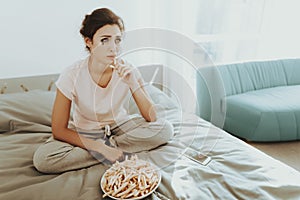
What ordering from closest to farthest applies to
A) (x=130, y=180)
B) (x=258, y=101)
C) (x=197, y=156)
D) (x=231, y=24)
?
(x=130, y=180) < (x=197, y=156) < (x=258, y=101) < (x=231, y=24)

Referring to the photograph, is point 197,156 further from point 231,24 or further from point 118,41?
point 231,24

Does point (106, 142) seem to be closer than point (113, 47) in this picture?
No

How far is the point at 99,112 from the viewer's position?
136cm

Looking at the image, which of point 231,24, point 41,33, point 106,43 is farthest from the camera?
point 231,24

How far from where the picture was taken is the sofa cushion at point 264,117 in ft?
6.93

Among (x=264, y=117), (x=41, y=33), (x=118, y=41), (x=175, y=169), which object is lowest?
(x=264, y=117)

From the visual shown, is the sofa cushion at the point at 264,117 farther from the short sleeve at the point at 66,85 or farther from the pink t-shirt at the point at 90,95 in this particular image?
the short sleeve at the point at 66,85

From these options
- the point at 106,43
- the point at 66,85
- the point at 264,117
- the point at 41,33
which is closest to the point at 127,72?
the point at 106,43

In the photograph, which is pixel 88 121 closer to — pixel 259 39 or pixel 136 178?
pixel 136 178

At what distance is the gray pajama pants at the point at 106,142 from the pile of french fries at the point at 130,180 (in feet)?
0.57

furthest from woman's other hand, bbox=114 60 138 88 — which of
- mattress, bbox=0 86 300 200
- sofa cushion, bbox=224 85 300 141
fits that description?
sofa cushion, bbox=224 85 300 141

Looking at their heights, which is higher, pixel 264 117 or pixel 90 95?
pixel 90 95

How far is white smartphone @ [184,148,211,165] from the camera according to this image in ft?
4.03

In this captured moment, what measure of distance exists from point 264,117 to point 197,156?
103cm
